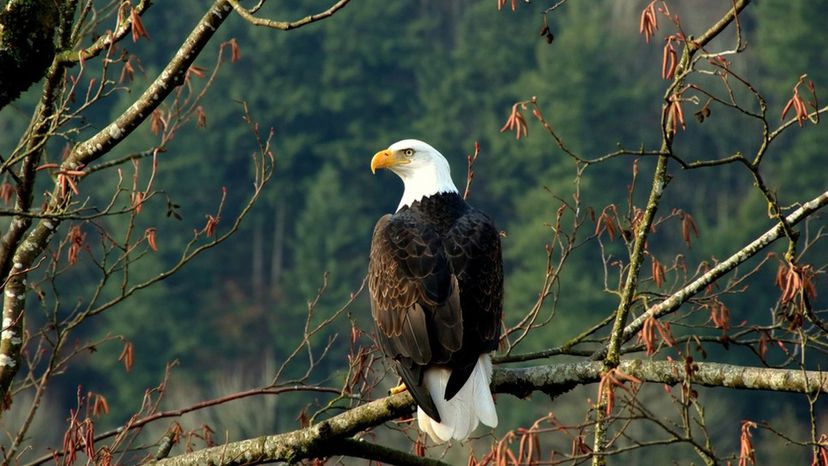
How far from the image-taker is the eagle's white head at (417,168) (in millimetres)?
6363

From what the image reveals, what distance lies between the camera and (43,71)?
4.40m

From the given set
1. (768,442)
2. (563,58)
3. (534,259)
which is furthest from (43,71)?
(563,58)

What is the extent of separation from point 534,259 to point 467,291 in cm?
4045

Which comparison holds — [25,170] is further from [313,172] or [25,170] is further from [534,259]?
[313,172]

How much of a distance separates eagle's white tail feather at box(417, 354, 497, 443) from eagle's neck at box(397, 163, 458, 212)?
1.30 m

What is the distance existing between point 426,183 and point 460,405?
1.58 m

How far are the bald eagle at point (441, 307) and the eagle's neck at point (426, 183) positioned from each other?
0.92 ft

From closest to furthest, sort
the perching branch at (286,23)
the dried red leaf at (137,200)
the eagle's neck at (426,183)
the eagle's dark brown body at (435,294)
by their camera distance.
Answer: the perching branch at (286,23)
the dried red leaf at (137,200)
the eagle's dark brown body at (435,294)
the eagle's neck at (426,183)

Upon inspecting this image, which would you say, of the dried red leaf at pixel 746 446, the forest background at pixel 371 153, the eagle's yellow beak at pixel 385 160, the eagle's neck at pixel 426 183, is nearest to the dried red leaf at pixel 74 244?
the eagle's neck at pixel 426 183

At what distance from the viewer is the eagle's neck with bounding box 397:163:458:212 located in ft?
20.7

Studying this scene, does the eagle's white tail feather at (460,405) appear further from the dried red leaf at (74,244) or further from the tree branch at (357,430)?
the dried red leaf at (74,244)

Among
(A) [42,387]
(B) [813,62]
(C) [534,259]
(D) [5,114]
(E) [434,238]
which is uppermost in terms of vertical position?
(B) [813,62]

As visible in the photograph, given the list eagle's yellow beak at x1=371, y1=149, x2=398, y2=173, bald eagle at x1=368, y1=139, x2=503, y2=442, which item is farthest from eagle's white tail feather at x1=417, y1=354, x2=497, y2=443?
eagle's yellow beak at x1=371, y1=149, x2=398, y2=173

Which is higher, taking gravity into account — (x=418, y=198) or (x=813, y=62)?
(x=813, y=62)
